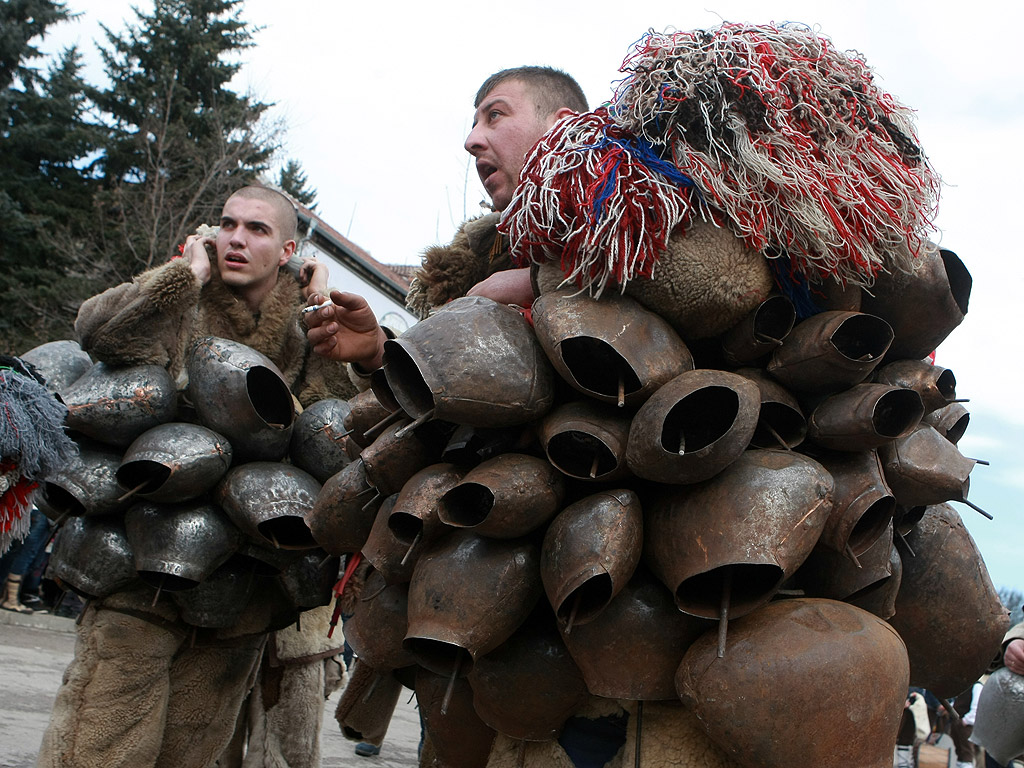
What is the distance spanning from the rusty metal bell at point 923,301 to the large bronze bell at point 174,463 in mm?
2019

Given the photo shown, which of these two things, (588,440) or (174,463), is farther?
(174,463)

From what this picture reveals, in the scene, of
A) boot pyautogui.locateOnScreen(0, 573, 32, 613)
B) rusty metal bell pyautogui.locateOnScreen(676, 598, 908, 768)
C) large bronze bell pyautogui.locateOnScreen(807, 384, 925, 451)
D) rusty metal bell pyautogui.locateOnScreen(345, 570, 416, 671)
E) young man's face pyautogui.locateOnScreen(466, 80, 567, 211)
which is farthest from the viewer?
boot pyautogui.locateOnScreen(0, 573, 32, 613)

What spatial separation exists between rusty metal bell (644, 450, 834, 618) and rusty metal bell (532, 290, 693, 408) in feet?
0.77

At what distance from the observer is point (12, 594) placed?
28.5ft

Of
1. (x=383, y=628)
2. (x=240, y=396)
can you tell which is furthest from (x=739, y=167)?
(x=240, y=396)

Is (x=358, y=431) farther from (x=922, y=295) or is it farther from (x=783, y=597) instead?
(x=922, y=295)

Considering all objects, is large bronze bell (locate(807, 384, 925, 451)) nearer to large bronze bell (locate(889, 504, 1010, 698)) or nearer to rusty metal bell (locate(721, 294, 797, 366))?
rusty metal bell (locate(721, 294, 797, 366))

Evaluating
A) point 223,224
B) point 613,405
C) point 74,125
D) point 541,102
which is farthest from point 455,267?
point 74,125

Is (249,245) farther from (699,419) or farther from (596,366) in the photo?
(699,419)

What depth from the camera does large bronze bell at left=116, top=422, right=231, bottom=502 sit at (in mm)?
2854

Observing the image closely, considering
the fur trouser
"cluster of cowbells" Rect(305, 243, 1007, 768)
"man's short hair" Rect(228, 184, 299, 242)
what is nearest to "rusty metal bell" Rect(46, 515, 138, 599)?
the fur trouser

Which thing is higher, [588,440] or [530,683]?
[588,440]

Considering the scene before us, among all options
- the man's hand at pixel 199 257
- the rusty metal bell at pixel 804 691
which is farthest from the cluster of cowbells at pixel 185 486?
the rusty metal bell at pixel 804 691

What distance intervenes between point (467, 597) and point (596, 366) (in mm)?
540
